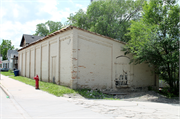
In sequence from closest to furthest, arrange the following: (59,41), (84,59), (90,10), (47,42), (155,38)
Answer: (155,38) < (84,59) < (59,41) < (47,42) < (90,10)

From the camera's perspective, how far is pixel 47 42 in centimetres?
1529

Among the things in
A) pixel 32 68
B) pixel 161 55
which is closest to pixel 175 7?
pixel 161 55

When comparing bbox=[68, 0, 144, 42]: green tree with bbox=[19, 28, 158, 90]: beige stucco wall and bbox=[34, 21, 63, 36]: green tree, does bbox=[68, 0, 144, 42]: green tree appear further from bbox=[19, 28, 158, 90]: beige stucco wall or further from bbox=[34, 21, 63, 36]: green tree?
bbox=[34, 21, 63, 36]: green tree

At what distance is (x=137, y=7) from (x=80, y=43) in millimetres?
15173

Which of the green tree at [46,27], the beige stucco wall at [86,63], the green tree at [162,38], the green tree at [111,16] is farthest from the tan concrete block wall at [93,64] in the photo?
the green tree at [46,27]

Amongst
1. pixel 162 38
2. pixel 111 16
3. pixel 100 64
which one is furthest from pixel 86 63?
pixel 111 16

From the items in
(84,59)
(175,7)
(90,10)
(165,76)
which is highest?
(90,10)

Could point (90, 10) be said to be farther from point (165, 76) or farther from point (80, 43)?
point (165, 76)

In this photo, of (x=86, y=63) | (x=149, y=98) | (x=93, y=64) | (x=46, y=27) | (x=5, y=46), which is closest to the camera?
(x=149, y=98)

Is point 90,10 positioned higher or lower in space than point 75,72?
higher

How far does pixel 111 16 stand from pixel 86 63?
11.9 m

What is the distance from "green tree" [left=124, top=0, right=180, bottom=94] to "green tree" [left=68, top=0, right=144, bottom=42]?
826 centimetres

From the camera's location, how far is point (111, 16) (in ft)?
70.7

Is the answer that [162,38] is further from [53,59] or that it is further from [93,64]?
[53,59]
